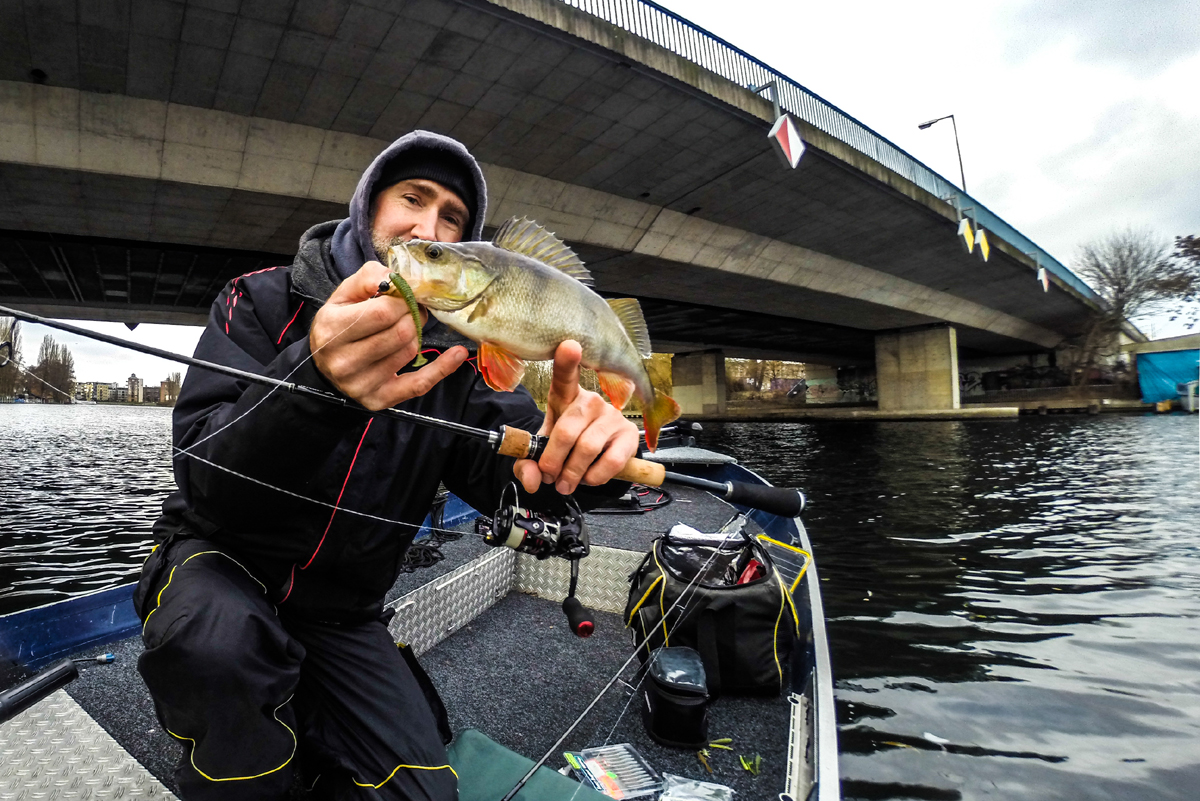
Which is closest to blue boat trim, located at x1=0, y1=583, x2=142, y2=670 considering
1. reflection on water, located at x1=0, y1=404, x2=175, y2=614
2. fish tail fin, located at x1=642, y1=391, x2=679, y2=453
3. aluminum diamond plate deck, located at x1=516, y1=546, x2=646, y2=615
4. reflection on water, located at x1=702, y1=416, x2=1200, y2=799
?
reflection on water, located at x1=0, y1=404, x2=175, y2=614

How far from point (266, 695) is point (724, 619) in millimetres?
2567

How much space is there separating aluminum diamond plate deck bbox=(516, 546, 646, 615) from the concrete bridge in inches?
368

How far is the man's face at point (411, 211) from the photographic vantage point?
253 centimetres

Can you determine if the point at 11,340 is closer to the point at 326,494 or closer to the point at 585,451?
the point at 326,494

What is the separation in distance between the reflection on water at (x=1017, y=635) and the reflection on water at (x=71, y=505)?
525 centimetres

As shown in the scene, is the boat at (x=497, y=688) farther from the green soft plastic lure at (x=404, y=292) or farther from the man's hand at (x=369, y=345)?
the green soft plastic lure at (x=404, y=292)

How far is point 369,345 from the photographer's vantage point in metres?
1.33

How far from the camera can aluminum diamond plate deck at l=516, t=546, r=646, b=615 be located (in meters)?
4.76

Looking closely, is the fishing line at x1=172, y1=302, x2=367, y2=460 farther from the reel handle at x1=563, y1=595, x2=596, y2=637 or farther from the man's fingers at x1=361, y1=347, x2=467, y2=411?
the reel handle at x1=563, y1=595, x2=596, y2=637

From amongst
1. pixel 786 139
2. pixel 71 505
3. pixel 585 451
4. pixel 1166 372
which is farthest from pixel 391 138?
pixel 1166 372

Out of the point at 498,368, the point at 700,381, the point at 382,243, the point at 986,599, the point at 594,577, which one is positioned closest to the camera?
the point at 498,368

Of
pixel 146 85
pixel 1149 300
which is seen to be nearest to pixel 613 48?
pixel 146 85

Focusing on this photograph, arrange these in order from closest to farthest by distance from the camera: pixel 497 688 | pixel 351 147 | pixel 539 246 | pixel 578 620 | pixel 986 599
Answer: pixel 539 246
pixel 578 620
pixel 497 688
pixel 986 599
pixel 351 147

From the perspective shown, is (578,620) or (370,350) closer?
(370,350)
